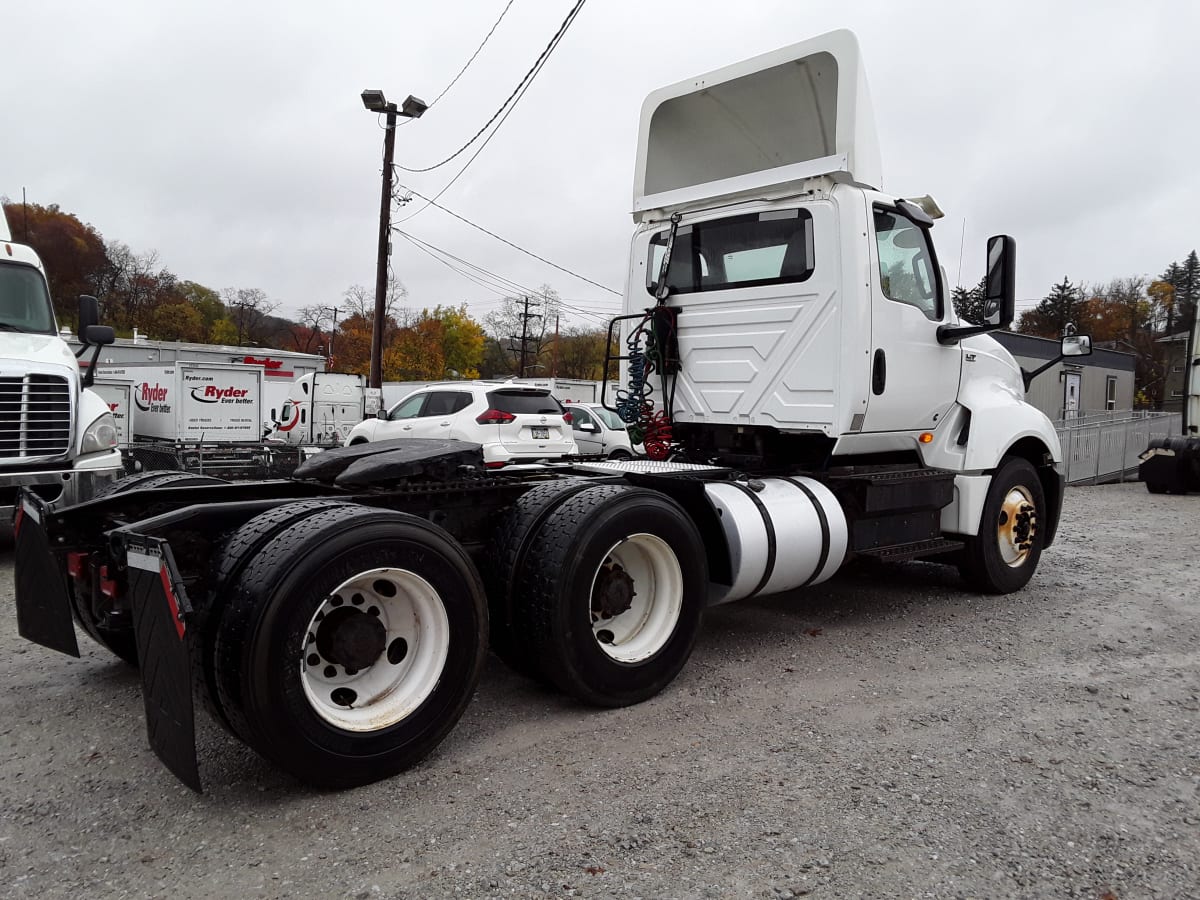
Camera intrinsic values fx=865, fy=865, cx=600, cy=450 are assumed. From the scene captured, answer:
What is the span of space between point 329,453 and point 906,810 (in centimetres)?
322

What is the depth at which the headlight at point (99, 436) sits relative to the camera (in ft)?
25.6

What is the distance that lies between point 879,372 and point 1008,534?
83.1 inches

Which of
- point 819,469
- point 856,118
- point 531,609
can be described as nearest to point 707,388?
point 819,469

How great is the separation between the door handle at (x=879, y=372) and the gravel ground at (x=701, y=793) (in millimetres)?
1665

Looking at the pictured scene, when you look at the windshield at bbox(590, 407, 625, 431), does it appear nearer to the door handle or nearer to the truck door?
the truck door

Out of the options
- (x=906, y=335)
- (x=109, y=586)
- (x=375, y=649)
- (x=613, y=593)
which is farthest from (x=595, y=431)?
(x=375, y=649)

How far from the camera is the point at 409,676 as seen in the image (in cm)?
350

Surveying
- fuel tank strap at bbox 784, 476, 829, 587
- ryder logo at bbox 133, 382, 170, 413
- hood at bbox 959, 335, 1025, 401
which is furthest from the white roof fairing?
ryder logo at bbox 133, 382, 170, 413

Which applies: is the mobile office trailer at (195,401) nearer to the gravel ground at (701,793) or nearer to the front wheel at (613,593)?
the gravel ground at (701,793)

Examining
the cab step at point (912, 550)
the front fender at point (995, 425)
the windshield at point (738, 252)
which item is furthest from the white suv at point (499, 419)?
the cab step at point (912, 550)

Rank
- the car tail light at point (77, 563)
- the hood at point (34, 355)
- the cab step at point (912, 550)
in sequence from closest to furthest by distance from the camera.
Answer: the car tail light at point (77, 563)
the cab step at point (912, 550)
the hood at point (34, 355)

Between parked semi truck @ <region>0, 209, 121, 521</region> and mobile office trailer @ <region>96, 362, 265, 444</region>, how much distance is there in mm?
9314

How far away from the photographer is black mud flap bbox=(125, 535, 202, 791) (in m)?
2.86

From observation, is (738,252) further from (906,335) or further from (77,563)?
(77,563)
